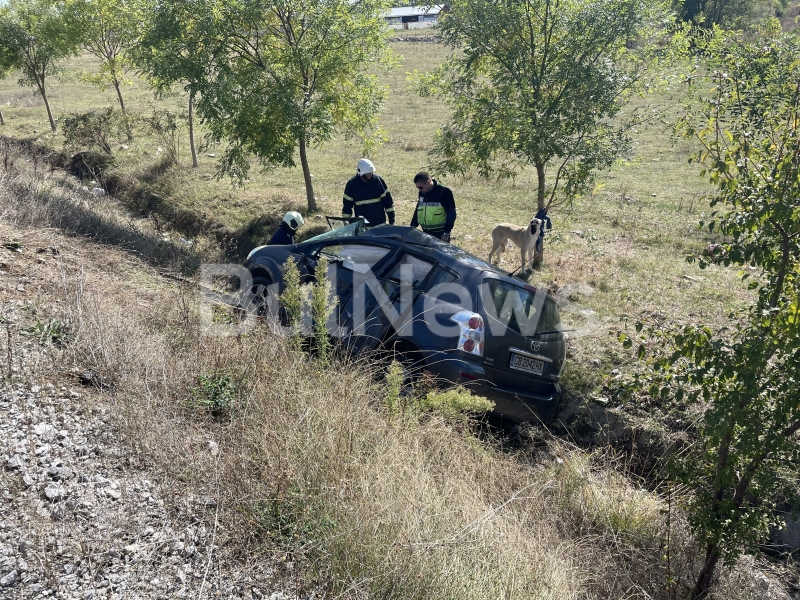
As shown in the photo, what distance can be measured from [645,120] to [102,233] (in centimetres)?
810

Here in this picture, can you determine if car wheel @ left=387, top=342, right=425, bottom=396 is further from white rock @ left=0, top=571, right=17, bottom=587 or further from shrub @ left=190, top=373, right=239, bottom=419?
white rock @ left=0, top=571, right=17, bottom=587

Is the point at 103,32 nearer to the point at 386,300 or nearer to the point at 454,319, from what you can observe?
the point at 386,300

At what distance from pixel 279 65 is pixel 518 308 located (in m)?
8.92

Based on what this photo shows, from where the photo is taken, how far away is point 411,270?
5961 mm

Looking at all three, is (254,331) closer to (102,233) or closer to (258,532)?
(258,532)

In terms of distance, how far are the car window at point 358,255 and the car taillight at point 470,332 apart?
50.2 inches

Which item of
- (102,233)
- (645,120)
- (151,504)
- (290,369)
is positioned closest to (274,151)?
(102,233)

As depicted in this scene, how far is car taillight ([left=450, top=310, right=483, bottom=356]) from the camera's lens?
5.34 metres

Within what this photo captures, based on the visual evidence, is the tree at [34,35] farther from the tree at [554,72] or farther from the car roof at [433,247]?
the car roof at [433,247]

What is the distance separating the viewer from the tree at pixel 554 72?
27.9 ft

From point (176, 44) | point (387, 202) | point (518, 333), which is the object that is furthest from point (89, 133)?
point (518, 333)

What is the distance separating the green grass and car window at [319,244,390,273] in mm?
2526

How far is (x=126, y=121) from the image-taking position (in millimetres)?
20188

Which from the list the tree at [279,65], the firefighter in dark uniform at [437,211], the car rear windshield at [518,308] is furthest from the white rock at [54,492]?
the tree at [279,65]
